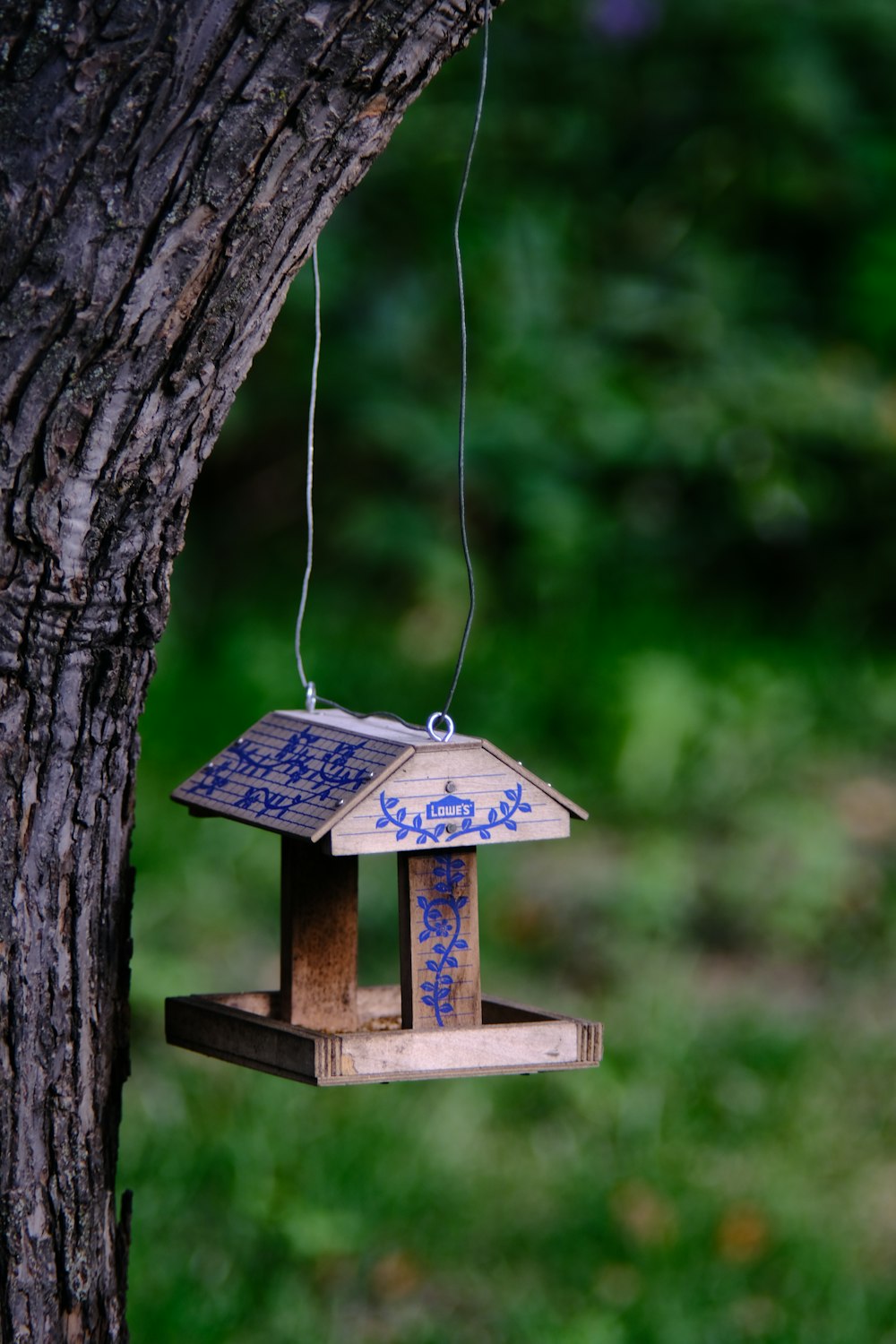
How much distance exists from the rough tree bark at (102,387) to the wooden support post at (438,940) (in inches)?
12.7

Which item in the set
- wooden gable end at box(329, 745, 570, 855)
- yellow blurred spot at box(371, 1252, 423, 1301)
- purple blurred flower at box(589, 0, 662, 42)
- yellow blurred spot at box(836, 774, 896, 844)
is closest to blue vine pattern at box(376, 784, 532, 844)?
wooden gable end at box(329, 745, 570, 855)

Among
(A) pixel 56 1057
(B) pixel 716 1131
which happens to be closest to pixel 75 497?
(A) pixel 56 1057

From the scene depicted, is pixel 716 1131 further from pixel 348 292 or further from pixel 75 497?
pixel 348 292

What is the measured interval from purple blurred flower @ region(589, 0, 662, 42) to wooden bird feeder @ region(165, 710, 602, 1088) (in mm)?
4939

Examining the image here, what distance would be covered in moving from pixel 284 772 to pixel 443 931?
26cm

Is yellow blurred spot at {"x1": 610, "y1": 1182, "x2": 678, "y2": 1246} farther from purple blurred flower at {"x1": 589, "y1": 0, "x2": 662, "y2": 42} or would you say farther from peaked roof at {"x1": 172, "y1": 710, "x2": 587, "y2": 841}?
purple blurred flower at {"x1": 589, "y1": 0, "x2": 662, "y2": 42}

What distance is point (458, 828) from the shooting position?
67.6 inches

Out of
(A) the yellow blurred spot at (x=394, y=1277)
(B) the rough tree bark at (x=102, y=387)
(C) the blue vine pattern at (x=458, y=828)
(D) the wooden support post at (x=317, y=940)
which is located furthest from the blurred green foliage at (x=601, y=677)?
(C) the blue vine pattern at (x=458, y=828)

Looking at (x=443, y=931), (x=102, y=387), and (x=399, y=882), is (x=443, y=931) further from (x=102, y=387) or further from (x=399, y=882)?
(x=102, y=387)

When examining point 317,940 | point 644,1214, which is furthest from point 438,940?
point 644,1214

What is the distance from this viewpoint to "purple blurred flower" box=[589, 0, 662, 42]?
604 cm

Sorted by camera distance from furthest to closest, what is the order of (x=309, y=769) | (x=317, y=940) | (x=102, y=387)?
(x=317, y=940)
(x=309, y=769)
(x=102, y=387)

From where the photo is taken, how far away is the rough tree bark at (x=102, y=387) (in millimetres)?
1420

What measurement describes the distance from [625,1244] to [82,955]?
1681mm
